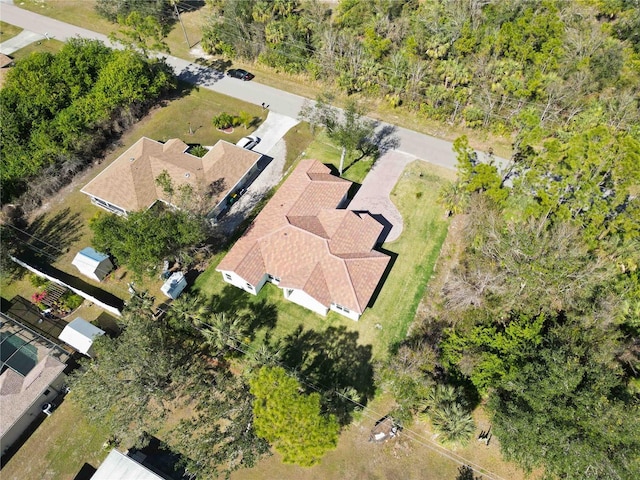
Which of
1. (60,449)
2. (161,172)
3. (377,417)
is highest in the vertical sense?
(161,172)

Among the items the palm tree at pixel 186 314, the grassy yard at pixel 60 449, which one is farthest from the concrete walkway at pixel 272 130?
the grassy yard at pixel 60 449

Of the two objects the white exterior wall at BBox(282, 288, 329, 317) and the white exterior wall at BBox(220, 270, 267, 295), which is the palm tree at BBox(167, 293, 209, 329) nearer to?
the white exterior wall at BBox(220, 270, 267, 295)

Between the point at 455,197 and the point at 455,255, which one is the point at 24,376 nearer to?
the point at 455,255

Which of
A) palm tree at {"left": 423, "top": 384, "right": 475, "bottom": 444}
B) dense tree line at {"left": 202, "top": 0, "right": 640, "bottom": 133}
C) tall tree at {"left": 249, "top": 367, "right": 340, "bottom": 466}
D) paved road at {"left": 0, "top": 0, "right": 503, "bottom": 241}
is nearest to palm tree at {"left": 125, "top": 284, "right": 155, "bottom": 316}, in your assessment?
tall tree at {"left": 249, "top": 367, "right": 340, "bottom": 466}

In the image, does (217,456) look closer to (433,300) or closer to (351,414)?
(351,414)

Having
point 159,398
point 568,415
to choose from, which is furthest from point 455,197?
point 159,398

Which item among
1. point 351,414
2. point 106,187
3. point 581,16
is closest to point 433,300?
point 351,414

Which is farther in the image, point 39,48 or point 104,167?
point 39,48
